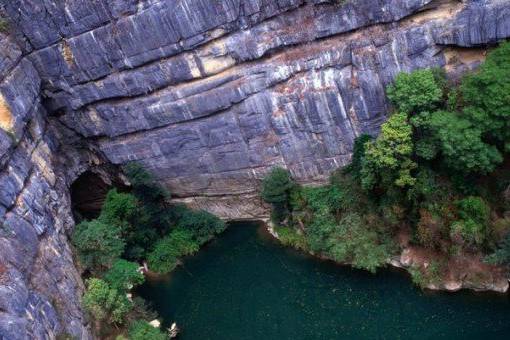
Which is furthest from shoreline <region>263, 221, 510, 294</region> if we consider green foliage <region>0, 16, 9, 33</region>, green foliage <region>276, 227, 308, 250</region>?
green foliage <region>0, 16, 9, 33</region>

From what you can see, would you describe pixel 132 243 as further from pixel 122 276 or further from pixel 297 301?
pixel 297 301

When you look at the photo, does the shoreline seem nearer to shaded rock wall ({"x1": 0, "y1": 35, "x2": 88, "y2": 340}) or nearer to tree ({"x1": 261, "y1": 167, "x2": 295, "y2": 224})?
tree ({"x1": 261, "y1": 167, "x2": 295, "y2": 224})

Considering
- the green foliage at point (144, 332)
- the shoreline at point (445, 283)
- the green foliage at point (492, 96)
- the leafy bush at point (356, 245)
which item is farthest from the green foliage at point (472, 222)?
the green foliage at point (144, 332)

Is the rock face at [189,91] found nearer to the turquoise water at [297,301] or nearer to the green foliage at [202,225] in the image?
the green foliage at [202,225]

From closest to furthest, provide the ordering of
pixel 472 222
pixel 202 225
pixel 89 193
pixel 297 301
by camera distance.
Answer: pixel 472 222, pixel 297 301, pixel 202 225, pixel 89 193

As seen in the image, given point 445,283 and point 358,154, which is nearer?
point 445,283

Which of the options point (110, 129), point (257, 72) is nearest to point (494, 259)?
point (257, 72)

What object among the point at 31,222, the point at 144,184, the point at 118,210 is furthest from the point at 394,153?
the point at 31,222
